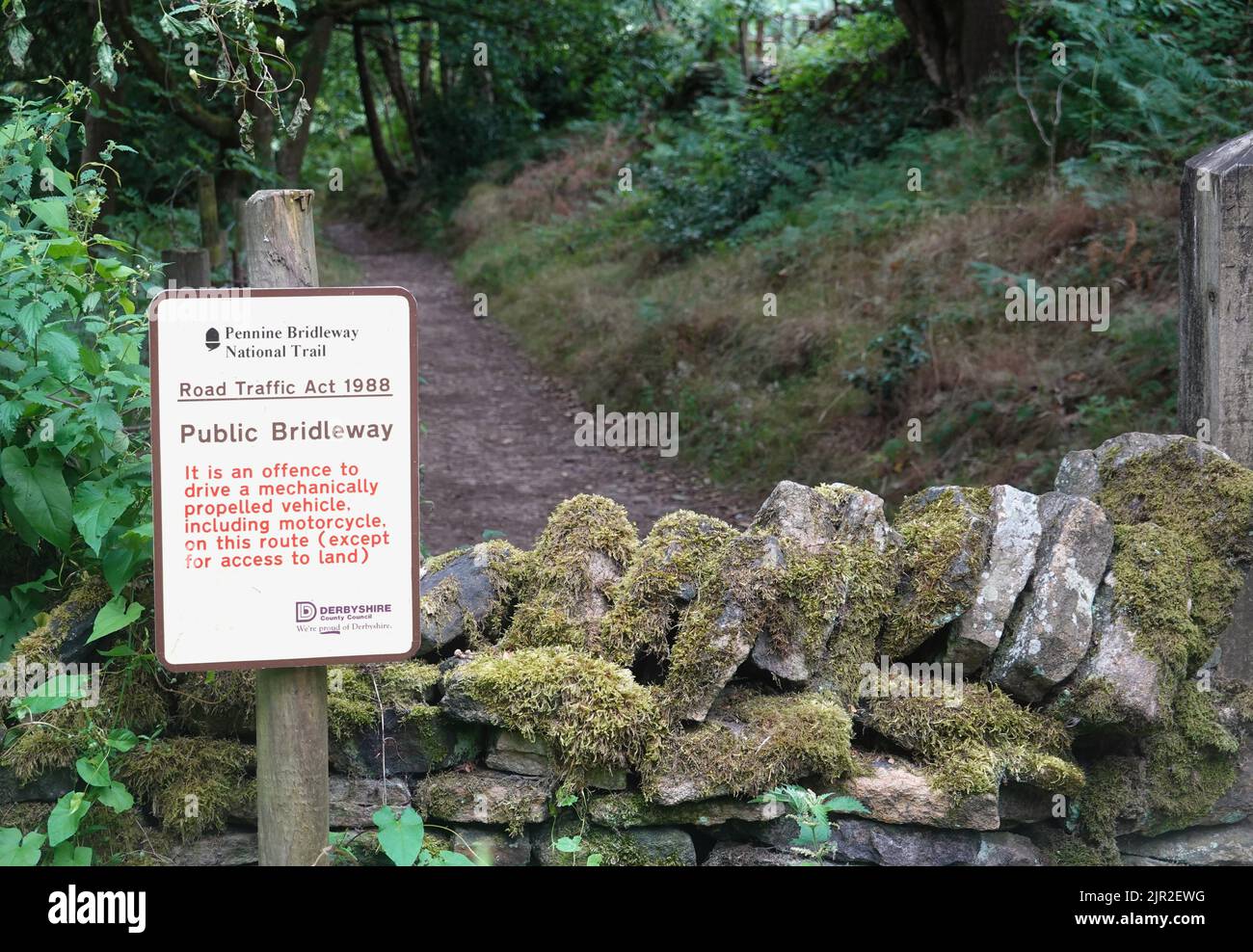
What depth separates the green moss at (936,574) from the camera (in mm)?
3740

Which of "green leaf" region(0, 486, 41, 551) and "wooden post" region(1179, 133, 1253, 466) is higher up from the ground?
"wooden post" region(1179, 133, 1253, 466)

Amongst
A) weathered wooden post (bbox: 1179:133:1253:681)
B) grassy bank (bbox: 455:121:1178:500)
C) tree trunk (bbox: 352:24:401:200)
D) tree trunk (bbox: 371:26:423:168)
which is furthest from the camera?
tree trunk (bbox: 371:26:423:168)

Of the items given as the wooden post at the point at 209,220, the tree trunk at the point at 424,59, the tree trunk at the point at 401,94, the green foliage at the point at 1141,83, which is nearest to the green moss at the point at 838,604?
the wooden post at the point at 209,220

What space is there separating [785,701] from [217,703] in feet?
5.81

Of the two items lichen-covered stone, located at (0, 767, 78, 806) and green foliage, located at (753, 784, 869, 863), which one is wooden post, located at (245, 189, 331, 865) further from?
green foliage, located at (753, 784, 869, 863)

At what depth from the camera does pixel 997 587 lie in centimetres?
374

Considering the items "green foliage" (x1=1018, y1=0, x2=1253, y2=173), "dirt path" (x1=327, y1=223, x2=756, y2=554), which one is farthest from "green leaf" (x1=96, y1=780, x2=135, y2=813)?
"green foliage" (x1=1018, y1=0, x2=1253, y2=173)

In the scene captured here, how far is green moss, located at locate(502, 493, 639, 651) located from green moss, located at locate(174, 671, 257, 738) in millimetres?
834

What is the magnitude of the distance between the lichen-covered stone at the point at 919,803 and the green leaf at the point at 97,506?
2321 mm

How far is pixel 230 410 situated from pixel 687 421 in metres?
8.67

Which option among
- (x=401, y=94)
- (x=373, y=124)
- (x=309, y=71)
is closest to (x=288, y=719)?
(x=309, y=71)

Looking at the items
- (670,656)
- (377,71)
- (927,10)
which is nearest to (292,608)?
(670,656)

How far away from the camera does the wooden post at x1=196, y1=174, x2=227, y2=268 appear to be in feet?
28.9

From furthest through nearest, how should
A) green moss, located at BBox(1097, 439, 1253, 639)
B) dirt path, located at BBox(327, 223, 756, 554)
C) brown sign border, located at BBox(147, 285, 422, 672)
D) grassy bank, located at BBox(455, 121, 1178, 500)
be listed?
dirt path, located at BBox(327, 223, 756, 554)
grassy bank, located at BBox(455, 121, 1178, 500)
green moss, located at BBox(1097, 439, 1253, 639)
brown sign border, located at BBox(147, 285, 422, 672)
